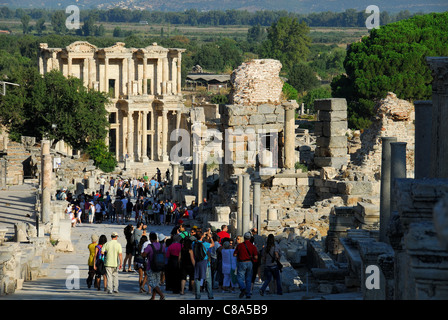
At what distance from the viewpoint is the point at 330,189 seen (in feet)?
74.4

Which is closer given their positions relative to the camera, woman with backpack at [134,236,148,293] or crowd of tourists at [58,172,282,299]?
crowd of tourists at [58,172,282,299]

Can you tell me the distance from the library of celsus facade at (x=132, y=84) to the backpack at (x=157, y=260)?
54077 millimetres

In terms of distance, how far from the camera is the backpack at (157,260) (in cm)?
1278

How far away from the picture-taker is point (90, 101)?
190ft

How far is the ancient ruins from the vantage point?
7.99 meters

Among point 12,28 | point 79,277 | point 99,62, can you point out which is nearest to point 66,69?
point 99,62

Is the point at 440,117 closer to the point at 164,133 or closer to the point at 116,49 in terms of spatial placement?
the point at 164,133

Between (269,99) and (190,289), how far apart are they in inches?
482

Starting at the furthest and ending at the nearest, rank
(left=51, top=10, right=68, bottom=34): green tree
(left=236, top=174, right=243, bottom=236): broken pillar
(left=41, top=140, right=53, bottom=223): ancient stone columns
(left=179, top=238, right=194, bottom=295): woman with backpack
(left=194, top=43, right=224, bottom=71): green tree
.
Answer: (left=51, top=10, right=68, bottom=34): green tree < (left=194, top=43, right=224, bottom=71): green tree < (left=41, top=140, right=53, bottom=223): ancient stone columns < (left=236, top=174, right=243, bottom=236): broken pillar < (left=179, top=238, right=194, bottom=295): woman with backpack

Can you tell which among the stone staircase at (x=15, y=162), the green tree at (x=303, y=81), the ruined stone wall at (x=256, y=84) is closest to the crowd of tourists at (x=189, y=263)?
the ruined stone wall at (x=256, y=84)

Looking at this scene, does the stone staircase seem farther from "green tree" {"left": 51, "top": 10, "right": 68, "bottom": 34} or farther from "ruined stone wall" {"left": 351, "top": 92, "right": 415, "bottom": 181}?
"green tree" {"left": 51, "top": 10, "right": 68, "bottom": 34}

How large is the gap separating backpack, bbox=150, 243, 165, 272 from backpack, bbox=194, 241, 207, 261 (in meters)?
0.48

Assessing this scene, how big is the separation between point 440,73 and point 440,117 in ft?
1.68

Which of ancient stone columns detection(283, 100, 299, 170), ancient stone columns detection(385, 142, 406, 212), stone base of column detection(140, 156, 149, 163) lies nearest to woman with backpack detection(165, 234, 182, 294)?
ancient stone columns detection(385, 142, 406, 212)
